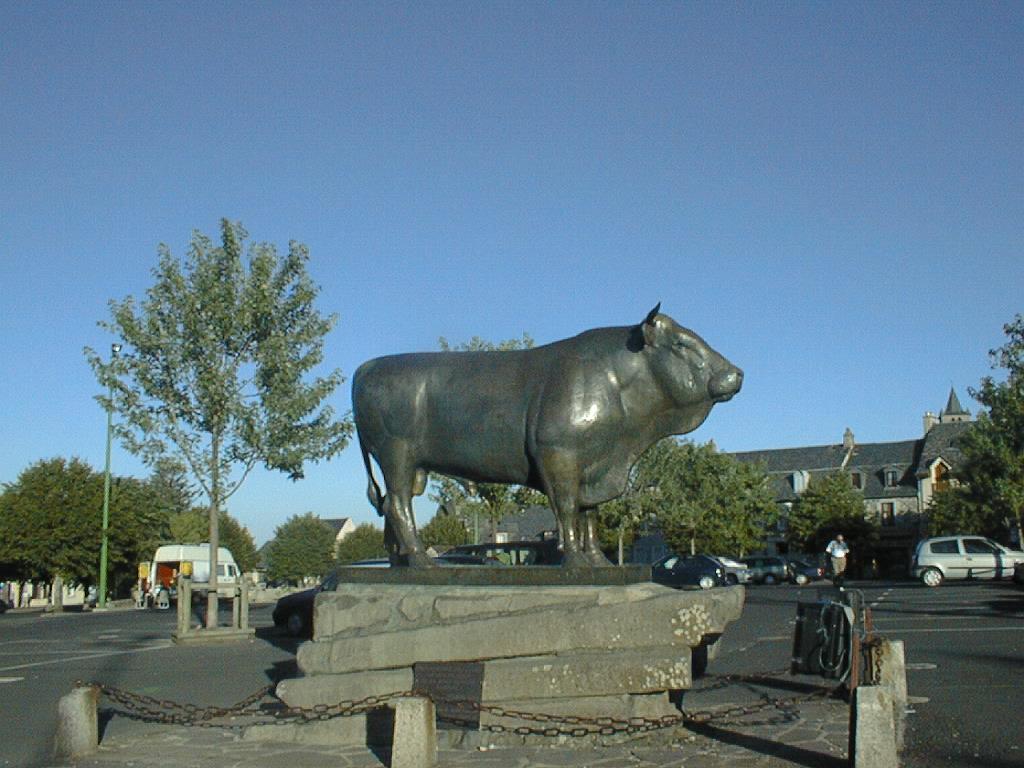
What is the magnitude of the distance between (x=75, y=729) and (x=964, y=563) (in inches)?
1338

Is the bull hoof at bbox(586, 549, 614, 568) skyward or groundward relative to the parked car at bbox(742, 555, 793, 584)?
skyward

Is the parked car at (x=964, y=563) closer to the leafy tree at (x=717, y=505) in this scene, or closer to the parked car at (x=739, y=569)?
the parked car at (x=739, y=569)

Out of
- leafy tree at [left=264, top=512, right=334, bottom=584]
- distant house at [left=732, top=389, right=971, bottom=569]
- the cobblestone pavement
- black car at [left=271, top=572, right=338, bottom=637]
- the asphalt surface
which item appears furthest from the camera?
leafy tree at [left=264, top=512, right=334, bottom=584]

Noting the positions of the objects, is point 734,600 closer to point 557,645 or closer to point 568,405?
point 557,645

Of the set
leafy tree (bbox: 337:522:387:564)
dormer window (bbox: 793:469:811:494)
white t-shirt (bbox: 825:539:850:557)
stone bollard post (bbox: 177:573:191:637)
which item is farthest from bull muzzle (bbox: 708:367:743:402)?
leafy tree (bbox: 337:522:387:564)

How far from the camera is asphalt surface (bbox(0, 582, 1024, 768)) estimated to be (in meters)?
7.75

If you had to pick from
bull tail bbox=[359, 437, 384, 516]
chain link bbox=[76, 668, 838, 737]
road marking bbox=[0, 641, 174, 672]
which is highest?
bull tail bbox=[359, 437, 384, 516]

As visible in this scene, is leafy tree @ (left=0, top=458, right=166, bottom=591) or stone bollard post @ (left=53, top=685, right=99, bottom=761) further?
leafy tree @ (left=0, top=458, right=166, bottom=591)

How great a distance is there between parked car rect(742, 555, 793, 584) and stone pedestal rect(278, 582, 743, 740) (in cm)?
4379

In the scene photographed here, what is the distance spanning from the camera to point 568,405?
879 centimetres

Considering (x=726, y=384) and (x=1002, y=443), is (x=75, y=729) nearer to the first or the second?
(x=726, y=384)

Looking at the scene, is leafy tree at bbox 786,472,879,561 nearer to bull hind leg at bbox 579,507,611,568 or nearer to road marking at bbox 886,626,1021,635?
road marking at bbox 886,626,1021,635

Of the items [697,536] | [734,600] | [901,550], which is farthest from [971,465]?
[734,600]

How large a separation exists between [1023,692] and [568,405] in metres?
5.81
